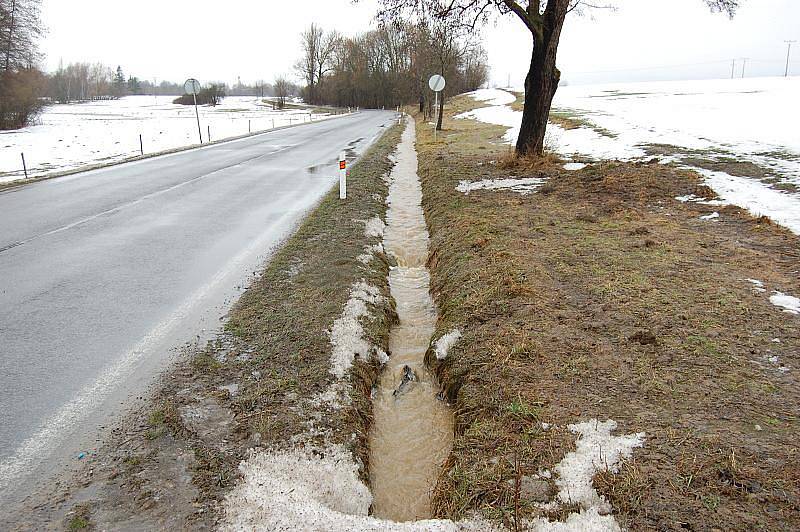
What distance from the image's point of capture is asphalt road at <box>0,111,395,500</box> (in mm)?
3965

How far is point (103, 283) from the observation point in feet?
21.7

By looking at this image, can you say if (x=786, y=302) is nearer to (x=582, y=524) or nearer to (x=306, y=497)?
(x=582, y=524)

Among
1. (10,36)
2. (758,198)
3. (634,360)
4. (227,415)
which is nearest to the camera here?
(227,415)

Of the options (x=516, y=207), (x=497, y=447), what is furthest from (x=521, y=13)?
(x=497, y=447)

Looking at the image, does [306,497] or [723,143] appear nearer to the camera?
[306,497]

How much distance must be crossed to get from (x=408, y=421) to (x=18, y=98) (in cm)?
5095

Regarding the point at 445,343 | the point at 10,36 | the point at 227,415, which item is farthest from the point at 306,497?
the point at 10,36

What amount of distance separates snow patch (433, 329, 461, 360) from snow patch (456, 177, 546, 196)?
691cm

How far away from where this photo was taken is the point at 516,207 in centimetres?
1035

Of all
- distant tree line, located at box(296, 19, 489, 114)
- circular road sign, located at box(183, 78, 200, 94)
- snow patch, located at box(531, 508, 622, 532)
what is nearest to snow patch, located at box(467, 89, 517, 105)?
distant tree line, located at box(296, 19, 489, 114)

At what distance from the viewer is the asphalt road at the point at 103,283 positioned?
13.0ft

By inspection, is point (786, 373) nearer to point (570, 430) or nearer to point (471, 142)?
point (570, 430)

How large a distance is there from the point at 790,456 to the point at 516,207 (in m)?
7.52

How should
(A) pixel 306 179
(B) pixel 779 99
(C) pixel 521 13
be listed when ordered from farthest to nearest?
(B) pixel 779 99, (A) pixel 306 179, (C) pixel 521 13
